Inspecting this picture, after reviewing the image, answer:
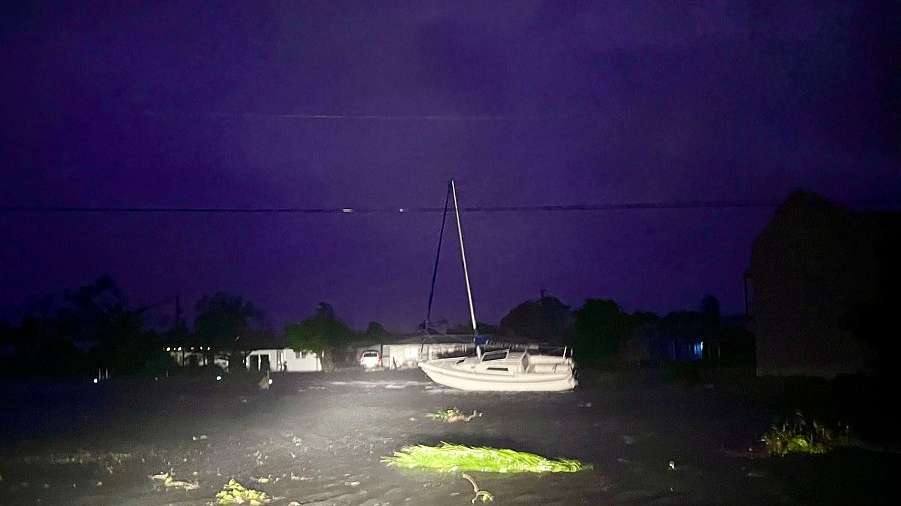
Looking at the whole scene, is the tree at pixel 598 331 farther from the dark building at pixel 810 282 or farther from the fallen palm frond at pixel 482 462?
the fallen palm frond at pixel 482 462

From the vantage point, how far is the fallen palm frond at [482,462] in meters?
14.6

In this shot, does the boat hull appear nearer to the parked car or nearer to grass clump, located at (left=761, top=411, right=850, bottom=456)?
Answer: grass clump, located at (left=761, top=411, right=850, bottom=456)

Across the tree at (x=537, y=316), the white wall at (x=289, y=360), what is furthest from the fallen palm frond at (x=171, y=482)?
the tree at (x=537, y=316)

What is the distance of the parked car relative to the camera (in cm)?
6600

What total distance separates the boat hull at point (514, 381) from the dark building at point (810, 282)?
26.7ft

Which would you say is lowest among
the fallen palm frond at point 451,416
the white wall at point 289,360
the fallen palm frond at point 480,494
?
the white wall at point 289,360

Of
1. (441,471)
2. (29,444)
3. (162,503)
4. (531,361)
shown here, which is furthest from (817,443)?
(531,361)

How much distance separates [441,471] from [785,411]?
1296 centimetres

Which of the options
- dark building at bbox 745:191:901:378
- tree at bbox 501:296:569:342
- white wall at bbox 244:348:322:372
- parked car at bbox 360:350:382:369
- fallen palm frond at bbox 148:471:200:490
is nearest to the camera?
fallen palm frond at bbox 148:471:200:490

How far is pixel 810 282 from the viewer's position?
34.2 meters

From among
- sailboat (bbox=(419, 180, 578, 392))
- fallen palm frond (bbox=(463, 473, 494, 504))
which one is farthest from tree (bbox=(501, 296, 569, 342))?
fallen palm frond (bbox=(463, 473, 494, 504))

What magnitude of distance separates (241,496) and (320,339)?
56491mm

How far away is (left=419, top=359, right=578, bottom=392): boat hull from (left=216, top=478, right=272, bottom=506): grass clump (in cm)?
2333

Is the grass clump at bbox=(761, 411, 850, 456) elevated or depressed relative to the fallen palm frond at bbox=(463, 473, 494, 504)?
depressed
